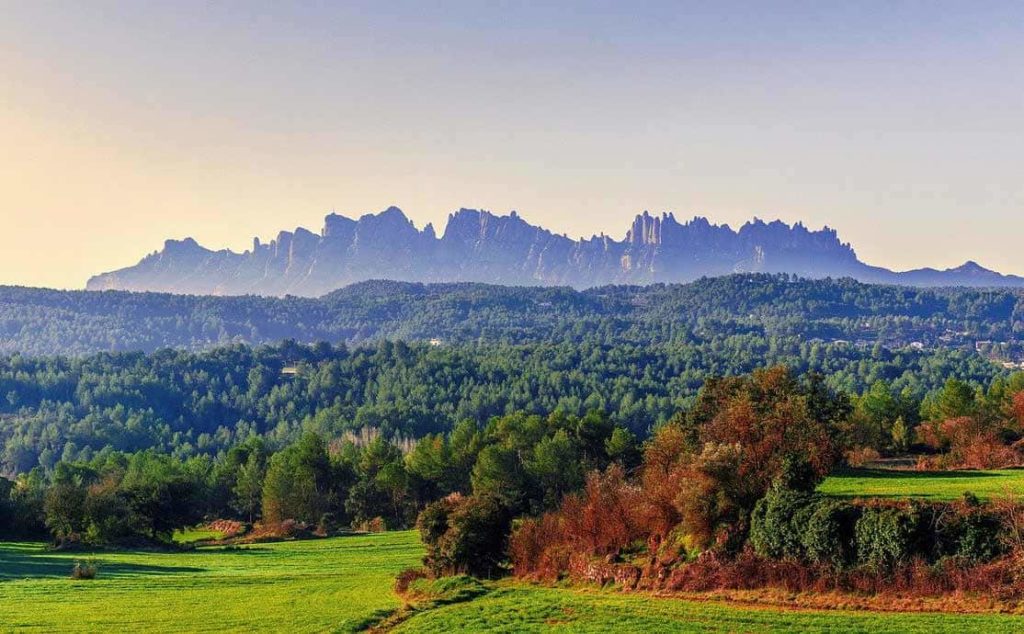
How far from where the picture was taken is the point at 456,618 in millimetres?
29266

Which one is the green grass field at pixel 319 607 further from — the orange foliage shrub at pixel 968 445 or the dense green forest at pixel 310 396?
the dense green forest at pixel 310 396

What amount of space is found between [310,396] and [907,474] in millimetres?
150360

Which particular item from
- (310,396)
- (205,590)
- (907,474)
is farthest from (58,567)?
(310,396)

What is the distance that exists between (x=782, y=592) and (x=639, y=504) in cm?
853

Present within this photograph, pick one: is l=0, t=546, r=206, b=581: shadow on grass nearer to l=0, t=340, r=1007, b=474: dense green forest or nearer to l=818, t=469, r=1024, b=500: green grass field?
l=818, t=469, r=1024, b=500: green grass field

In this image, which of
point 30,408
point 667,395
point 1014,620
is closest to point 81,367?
point 30,408

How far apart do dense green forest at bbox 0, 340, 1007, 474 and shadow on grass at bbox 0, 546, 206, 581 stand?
83.8 m

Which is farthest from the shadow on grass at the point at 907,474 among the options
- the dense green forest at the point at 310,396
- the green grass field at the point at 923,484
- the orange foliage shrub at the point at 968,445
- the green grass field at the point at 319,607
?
the dense green forest at the point at 310,396

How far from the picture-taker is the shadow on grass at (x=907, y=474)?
40.6 m

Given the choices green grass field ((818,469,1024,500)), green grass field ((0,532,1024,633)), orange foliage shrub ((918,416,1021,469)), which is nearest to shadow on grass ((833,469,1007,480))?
green grass field ((818,469,1024,500))

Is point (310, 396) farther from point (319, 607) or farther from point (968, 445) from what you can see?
point (319, 607)

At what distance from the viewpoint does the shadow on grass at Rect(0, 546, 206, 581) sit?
41.6 meters

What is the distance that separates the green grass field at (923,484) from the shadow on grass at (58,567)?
27596mm

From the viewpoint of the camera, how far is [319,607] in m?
32.7
